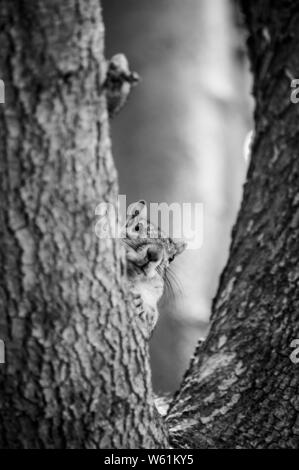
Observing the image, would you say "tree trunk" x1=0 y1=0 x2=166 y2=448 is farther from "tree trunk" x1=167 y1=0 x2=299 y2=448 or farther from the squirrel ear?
the squirrel ear

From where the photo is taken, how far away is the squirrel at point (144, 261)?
8.12ft

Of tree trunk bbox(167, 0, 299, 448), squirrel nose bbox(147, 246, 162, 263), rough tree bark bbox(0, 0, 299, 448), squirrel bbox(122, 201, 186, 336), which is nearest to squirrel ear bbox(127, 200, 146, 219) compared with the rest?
squirrel bbox(122, 201, 186, 336)

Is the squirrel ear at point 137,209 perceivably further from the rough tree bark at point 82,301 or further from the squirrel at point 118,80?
the squirrel at point 118,80

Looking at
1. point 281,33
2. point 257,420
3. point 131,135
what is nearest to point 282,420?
point 257,420

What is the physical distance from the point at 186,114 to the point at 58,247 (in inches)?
163

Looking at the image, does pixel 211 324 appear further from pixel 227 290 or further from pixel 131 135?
pixel 131 135

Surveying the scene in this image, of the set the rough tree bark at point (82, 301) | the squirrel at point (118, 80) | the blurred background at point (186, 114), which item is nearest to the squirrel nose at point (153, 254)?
the rough tree bark at point (82, 301)

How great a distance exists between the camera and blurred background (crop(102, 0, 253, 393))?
530 centimetres

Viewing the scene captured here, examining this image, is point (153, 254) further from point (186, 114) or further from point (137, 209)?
point (186, 114)

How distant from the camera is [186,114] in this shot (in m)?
5.49

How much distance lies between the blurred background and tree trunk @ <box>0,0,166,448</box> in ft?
11.1

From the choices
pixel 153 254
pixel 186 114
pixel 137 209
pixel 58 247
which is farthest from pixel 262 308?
pixel 186 114
